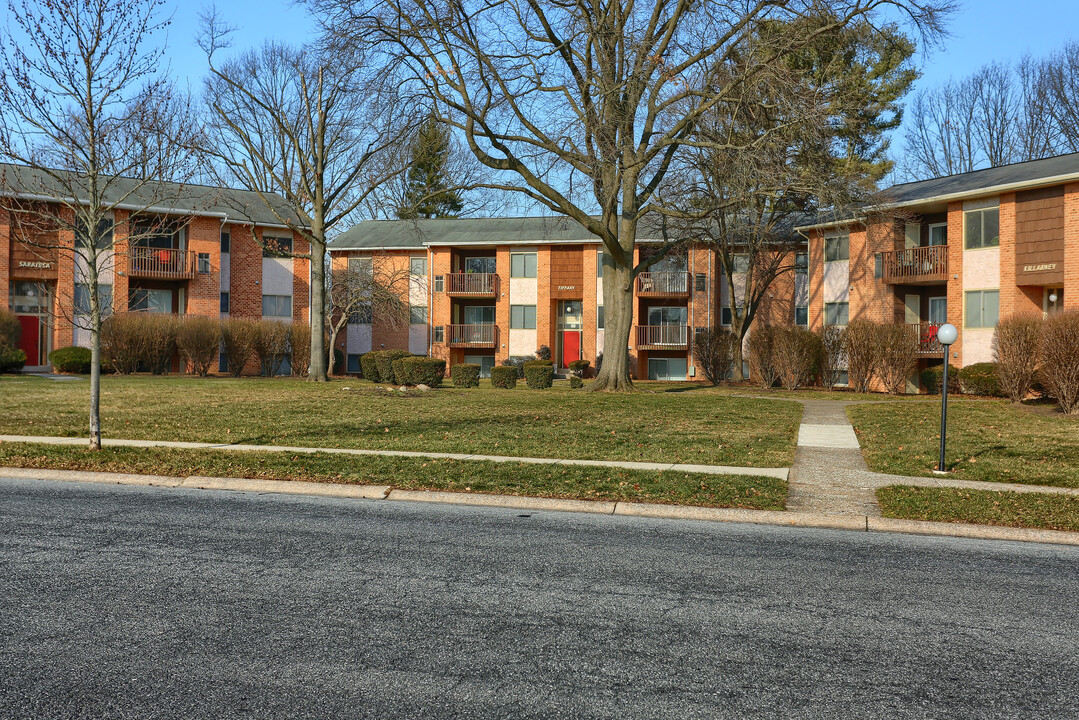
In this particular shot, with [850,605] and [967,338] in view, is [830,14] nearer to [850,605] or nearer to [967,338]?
[967,338]

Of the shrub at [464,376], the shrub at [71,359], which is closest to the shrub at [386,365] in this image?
the shrub at [464,376]

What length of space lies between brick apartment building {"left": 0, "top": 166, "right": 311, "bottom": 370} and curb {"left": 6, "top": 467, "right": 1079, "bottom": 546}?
26.7 metres

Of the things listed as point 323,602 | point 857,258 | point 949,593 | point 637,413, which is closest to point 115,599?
point 323,602

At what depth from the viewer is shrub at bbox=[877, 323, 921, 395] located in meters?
28.0

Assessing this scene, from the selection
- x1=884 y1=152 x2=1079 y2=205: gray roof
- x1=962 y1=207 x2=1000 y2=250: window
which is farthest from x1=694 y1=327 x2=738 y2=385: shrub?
x1=962 y1=207 x2=1000 y2=250: window

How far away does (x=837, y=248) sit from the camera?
36312 mm

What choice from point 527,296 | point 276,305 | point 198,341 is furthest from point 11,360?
point 527,296

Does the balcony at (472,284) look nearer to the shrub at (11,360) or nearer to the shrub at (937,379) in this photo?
the shrub at (11,360)

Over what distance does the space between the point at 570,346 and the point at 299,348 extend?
14969 mm

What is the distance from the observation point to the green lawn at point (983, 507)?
7770 millimetres

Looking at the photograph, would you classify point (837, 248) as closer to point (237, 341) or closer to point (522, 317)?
point (522, 317)

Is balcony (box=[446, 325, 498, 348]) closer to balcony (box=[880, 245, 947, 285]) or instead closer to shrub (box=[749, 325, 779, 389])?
shrub (box=[749, 325, 779, 389])

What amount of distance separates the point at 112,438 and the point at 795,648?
11.8 m

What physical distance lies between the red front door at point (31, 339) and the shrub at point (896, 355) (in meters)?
36.7
